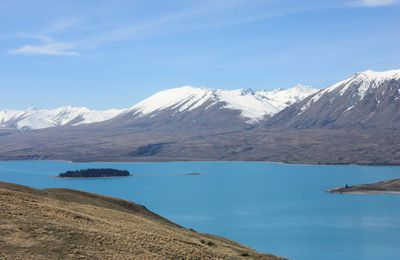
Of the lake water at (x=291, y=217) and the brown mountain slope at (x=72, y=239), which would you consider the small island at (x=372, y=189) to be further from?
the brown mountain slope at (x=72, y=239)

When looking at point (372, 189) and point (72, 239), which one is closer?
point (72, 239)

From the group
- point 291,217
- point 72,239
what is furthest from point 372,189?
point 72,239

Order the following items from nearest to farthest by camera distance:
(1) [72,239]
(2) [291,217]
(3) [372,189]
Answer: (1) [72,239] → (2) [291,217] → (3) [372,189]

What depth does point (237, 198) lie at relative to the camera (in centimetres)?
17212

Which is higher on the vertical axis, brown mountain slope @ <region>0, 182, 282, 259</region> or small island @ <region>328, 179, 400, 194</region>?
brown mountain slope @ <region>0, 182, 282, 259</region>

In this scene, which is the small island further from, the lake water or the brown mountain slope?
the brown mountain slope

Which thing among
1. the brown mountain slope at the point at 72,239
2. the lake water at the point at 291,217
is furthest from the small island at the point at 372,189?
the brown mountain slope at the point at 72,239

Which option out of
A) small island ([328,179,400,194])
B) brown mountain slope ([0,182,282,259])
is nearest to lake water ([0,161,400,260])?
small island ([328,179,400,194])

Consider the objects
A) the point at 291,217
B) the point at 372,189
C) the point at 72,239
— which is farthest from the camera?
the point at 372,189

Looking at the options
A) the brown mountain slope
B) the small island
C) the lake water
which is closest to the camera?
the brown mountain slope

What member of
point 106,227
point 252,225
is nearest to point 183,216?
point 252,225

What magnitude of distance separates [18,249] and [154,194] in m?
156

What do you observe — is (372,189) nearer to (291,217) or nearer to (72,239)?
(291,217)

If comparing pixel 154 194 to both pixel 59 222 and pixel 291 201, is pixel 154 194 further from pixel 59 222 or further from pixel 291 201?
pixel 59 222
